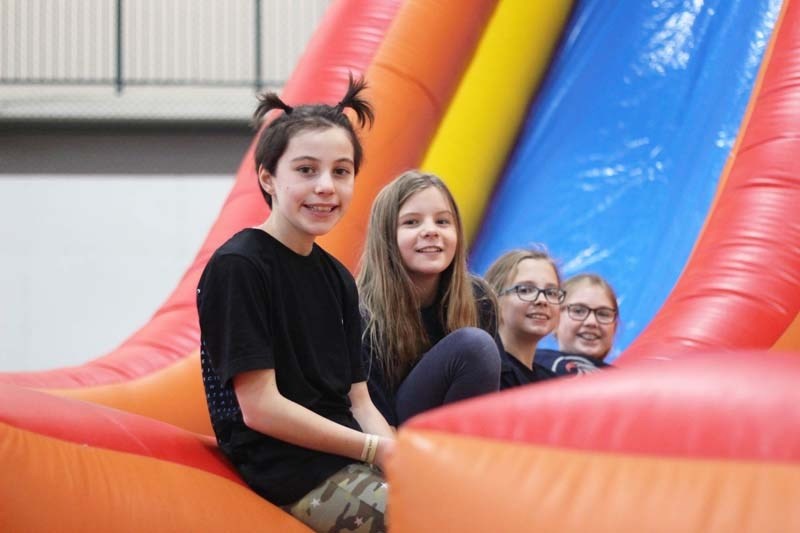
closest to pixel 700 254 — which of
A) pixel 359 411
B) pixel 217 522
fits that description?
pixel 359 411

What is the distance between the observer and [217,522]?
117 centimetres

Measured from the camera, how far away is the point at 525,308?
5.83ft

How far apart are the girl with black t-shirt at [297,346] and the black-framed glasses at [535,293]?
461 millimetres

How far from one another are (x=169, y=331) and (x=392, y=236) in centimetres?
45

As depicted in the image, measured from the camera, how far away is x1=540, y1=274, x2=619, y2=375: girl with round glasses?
1.98m

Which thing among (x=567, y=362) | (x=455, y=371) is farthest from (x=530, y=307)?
(x=455, y=371)

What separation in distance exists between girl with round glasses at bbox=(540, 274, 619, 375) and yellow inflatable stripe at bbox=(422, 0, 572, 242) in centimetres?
51

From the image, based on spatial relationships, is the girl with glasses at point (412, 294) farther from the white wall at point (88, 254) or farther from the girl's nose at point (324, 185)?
the white wall at point (88, 254)

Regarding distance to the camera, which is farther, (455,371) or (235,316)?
(455,371)

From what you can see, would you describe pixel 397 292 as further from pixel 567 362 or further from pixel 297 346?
pixel 567 362

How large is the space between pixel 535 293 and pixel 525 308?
3 cm

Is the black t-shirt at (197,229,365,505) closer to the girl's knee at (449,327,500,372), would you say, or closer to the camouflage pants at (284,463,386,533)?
the camouflage pants at (284,463,386,533)

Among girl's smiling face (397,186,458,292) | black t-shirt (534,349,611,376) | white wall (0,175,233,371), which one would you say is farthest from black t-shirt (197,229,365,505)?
white wall (0,175,233,371)

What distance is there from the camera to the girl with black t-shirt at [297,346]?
122cm
